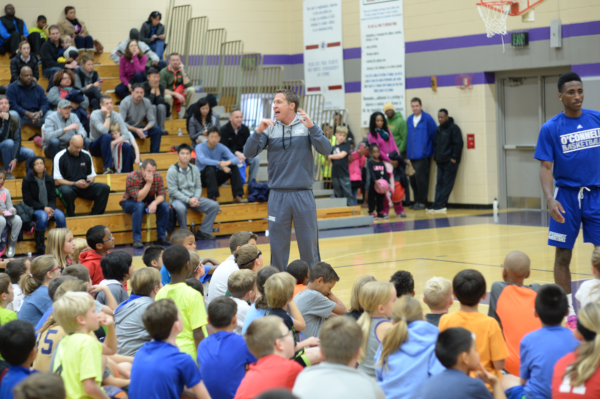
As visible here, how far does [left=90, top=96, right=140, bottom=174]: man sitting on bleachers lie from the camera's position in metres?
10.7

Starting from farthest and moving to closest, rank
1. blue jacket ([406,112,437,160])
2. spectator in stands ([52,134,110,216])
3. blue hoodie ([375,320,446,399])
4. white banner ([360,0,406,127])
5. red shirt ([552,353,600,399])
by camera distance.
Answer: white banner ([360,0,406,127])
blue jacket ([406,112,437,160])
spectator in stands ([52,134,110,216])
blue hoodie ([375,320,446,399])
red shirt ([552,353,600,399])

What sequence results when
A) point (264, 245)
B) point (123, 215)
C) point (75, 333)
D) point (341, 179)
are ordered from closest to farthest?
point (75, 333) < point (264, 245) < point (123, 215) < point (341, 179)

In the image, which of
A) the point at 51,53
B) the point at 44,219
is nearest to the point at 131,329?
the point at 44,219

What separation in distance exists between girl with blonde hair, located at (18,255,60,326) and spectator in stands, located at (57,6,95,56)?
998cm

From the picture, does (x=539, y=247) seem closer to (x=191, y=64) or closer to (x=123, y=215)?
(x=123, y=215)

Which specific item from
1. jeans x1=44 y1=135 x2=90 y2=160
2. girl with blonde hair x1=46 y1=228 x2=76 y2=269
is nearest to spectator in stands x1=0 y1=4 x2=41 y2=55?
jeans x1=44 y1=135 x2=90 y2=160

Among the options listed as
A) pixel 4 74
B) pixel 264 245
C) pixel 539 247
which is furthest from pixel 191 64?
pixel 539 247

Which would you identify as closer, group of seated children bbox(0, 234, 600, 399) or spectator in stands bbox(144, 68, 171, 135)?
group of seated children bbox(0, 234, 600, 399)

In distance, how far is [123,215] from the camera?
10125 millimetres

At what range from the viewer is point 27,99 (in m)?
10.9

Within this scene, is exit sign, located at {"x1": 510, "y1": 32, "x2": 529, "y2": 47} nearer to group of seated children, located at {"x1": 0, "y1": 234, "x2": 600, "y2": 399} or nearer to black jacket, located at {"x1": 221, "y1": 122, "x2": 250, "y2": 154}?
black jacket, located at {"x1": 221, "y1": 122, "x2": 250, "y2": 154}

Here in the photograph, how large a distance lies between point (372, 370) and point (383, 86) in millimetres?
11396

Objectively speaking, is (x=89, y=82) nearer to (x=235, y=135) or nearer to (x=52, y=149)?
(x=52, y=149)

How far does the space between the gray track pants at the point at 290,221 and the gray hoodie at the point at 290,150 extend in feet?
0.27
